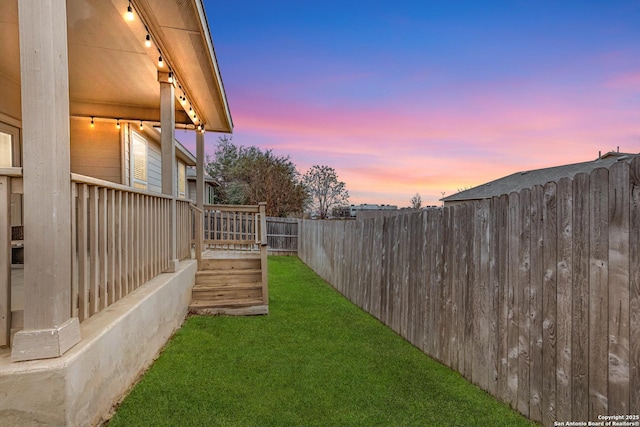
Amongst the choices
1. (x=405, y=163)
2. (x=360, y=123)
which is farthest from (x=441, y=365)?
(x=405, y=163)

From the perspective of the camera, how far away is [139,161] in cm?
780

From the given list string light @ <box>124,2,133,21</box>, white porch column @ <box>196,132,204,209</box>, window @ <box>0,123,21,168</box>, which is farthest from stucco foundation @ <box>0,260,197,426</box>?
window @ <box>0,123,21,168</box>

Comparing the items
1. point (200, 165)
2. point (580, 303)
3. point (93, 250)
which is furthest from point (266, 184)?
point (580, 303)

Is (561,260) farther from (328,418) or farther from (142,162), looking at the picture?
(142,162)

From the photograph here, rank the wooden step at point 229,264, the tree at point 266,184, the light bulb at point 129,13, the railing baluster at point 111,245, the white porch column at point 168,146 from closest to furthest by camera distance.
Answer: the railing baluster at point 111,245 < the light bulb at point 129,13 < the white porch column at point 168,146 < the wooden step at point 229,264 < the tree at point 266,184

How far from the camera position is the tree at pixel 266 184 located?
807 inches

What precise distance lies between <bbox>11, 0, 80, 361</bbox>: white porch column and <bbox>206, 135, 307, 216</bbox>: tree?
17908 mm

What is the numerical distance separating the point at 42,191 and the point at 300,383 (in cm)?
238

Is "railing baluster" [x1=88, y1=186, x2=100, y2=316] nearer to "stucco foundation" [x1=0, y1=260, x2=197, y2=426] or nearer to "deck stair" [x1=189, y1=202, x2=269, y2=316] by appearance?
"stucco foundation" [x1=0, y1=260, x2=197, y2=426]

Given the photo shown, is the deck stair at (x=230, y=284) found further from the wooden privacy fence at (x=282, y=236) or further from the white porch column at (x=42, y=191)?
the wooden privacy fence at (x=282, y=236)

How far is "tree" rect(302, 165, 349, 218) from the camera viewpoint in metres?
27.5

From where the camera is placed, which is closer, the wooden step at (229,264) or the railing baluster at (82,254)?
the railing baluster at (82,254)

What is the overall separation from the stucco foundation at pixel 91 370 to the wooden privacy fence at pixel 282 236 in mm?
9362

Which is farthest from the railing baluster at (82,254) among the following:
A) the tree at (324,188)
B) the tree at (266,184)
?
the tree at (324,188)
